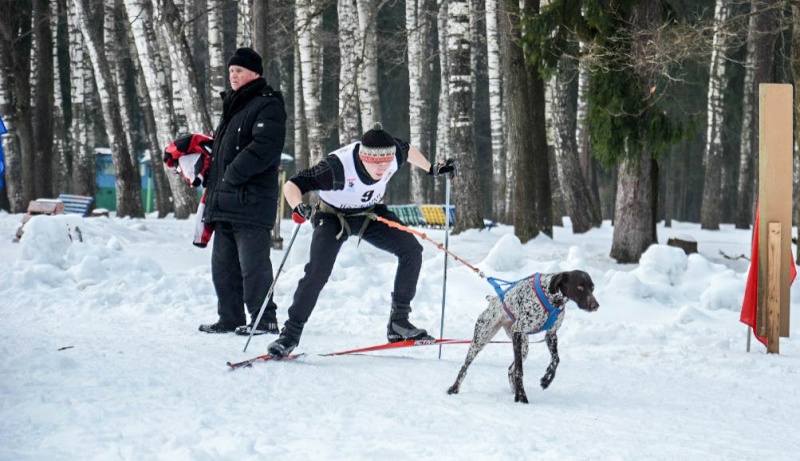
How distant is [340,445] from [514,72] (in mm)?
11284

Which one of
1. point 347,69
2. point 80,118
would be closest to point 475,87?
point 80,118

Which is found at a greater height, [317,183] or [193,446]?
[317,183]

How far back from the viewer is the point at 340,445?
393 centimetres

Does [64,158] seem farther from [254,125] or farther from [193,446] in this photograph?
[193,446]

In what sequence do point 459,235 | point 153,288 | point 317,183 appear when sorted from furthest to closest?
point 459,235 < point 153,288 < point 317,183

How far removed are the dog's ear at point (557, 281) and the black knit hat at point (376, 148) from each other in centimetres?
183

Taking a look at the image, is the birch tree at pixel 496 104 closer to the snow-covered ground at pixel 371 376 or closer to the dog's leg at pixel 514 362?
the snow-covered ground at pixel 371 376

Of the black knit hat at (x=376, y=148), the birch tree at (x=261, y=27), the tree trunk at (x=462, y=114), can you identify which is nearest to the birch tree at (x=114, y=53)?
the tree trunk at (x=462, y=114)

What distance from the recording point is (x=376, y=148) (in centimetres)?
599

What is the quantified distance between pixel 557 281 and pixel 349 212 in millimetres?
2131

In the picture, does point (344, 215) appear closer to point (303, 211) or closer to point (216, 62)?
point (303, 211)

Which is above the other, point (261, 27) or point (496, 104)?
point (261, 27)

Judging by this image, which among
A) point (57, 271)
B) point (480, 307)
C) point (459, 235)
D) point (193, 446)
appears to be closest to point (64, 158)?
point (459, 235)

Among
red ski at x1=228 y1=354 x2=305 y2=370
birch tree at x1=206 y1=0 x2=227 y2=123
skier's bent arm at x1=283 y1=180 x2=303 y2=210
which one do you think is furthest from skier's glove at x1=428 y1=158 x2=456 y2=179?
birch tree at x1=206 y1=0 x2=227 y2=123
